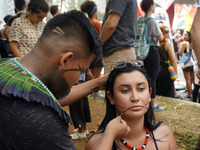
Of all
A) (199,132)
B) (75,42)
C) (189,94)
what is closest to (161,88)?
(189,94)

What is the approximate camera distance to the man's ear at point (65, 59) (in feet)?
3.98

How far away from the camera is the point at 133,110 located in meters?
1.78

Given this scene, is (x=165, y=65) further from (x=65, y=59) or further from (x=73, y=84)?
(x=65, y=59)

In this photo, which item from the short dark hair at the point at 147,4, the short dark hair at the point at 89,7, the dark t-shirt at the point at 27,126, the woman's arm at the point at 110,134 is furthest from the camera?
the short dark hair at the point at 89,7

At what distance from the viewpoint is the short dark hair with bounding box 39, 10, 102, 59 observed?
123 cm

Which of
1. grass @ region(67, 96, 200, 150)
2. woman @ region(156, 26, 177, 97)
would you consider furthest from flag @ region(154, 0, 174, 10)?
grass @ region(67, 96, 200, 150)

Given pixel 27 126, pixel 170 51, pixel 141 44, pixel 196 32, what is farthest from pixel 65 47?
pixel 170 51

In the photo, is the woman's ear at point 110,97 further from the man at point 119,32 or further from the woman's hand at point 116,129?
the man at point 119,32

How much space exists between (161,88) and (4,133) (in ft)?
17.9

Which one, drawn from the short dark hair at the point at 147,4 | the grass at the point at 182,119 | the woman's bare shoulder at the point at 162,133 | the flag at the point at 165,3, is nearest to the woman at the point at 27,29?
the short dark hair at the point at 147,4

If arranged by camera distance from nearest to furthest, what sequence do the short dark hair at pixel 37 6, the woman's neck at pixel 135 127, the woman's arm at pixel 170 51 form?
the woman's neck at pixel 135 127, the short dark hair at pixel 37 6, the woman's arm at pixel 170 51

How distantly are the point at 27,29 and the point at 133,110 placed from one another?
7.18 ft

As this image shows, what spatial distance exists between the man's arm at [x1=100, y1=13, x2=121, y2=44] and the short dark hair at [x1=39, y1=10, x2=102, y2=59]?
160 centimetres

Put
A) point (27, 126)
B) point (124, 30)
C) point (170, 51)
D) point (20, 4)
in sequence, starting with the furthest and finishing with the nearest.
Result: point (170, 51), point (20, 4), point (124, 30), point (27, 126)
